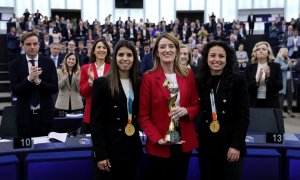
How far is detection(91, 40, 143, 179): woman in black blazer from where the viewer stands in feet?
7.76

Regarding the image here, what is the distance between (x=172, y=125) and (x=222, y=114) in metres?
0.35

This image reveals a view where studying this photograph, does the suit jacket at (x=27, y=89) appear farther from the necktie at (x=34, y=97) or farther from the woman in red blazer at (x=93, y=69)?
the woman in red blazer at (x=93, y=69)

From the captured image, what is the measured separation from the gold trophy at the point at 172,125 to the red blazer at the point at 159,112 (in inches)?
1.5

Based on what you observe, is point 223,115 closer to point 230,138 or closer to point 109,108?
point 230,138

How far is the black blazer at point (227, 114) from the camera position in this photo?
2.46 metres

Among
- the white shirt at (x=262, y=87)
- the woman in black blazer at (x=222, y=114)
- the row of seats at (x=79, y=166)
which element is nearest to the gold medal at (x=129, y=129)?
the woman in black blazer at (x=222, y=114)

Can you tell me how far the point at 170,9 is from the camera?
2528 cm

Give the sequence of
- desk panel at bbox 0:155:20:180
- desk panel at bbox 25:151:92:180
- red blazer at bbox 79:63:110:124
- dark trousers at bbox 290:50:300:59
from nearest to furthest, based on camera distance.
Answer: desk panel at bbox 0:155:20:180
desk panel at bbox 25:151:92:180
red blazer at bbox 79:63:110:124
dark trousers at bbox 290:50:300:59

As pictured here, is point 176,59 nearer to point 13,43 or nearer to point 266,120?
point 266,120

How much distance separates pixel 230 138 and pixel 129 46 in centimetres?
89

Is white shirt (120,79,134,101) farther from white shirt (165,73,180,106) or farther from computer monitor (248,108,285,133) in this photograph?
computer monitor (248,108,285,133)

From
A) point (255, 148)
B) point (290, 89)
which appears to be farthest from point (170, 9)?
point (255, 148)

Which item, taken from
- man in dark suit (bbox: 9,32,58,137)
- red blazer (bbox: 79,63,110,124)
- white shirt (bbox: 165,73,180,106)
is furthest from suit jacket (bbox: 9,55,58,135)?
white shirt (bbox: 165,73,180,106)

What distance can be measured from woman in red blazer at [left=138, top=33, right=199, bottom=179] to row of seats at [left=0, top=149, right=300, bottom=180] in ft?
2.49
